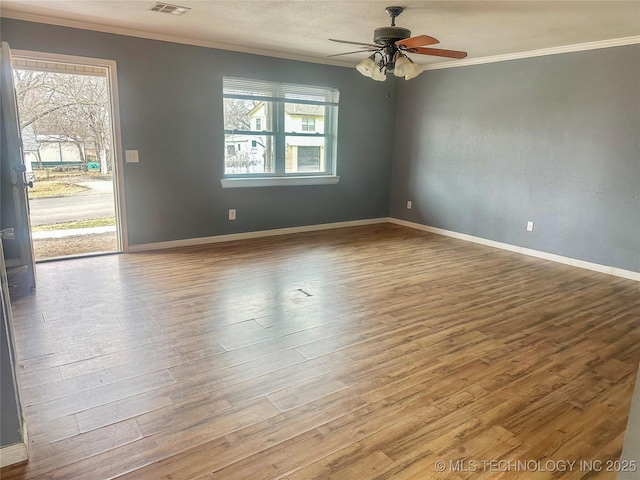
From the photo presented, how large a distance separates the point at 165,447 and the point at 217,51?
178 inches

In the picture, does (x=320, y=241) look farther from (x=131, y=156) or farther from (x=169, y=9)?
(x=169, y=9)

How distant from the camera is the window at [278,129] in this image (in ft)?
17.9

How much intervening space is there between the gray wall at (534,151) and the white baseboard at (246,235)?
0.98 m

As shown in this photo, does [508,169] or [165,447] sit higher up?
[508,169]

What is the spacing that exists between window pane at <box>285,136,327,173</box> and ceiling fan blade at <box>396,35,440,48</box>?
279 cm

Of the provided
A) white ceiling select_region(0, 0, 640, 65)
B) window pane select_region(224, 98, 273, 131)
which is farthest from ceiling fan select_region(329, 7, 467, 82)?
window pane select_region(224, 98, 273, 131)

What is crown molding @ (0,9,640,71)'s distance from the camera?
13.4ft

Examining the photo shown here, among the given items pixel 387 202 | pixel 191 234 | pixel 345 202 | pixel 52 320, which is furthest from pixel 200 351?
pixel 387 202

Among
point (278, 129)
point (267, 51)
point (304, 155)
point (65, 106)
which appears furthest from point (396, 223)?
point (65, 106)

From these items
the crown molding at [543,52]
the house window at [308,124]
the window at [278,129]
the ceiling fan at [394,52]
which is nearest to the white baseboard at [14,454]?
the ceiling fan at [394,52]

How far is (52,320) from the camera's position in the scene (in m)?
3.12

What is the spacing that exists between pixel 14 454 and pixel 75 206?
524cm

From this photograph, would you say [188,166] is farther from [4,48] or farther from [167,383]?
[167,383]

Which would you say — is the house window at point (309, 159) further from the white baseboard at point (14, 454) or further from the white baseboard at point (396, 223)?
the white baseboard at point (14, 454)
